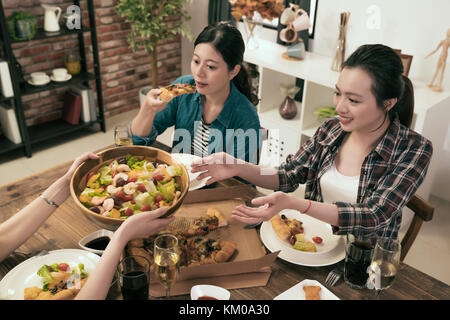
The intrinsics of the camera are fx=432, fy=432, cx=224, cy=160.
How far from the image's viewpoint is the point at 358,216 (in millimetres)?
1512

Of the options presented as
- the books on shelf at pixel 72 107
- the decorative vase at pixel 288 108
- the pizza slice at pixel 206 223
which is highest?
the pizza slice at pixel 206 223

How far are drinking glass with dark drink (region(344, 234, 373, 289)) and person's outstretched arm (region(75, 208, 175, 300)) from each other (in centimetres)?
55

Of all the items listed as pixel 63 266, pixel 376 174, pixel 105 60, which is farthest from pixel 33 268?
pixel 105 60

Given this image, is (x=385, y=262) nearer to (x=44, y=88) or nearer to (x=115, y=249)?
(x=115, y=249)

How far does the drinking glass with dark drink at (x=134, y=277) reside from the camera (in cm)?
115

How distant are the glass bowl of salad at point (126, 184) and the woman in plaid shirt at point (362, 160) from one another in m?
0.17

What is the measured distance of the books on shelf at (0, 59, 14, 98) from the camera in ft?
10.7

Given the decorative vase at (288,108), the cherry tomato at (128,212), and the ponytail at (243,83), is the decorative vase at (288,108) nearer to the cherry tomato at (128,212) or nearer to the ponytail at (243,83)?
the ponytail at (243,83)

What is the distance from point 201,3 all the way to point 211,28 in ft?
8.78

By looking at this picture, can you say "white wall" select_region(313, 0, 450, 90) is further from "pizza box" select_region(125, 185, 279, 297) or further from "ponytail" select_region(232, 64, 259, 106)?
"pizza box" select_region(125, 185, 279, 297)

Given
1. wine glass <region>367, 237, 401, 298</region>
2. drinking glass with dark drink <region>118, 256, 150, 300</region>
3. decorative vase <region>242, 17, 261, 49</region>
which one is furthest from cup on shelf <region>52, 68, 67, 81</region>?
wine glass <region>367, 237, 401, 298</region>

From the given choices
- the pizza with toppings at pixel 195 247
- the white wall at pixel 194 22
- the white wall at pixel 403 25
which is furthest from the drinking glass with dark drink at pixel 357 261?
the white wall at pixel 194 22

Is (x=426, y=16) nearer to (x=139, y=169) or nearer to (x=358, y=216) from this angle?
(x=358, y=216)
